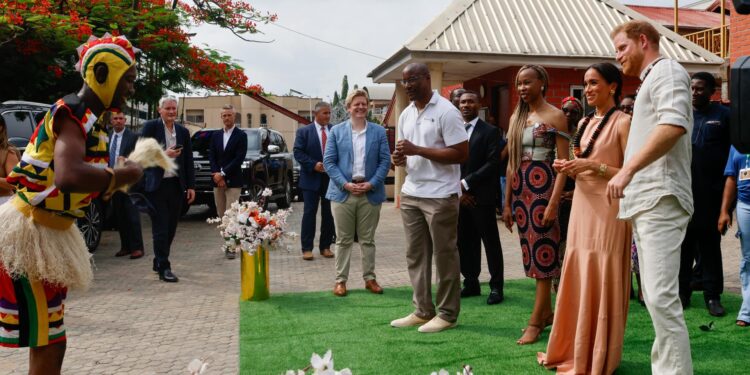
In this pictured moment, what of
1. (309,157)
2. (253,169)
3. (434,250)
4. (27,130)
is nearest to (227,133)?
(309,157)

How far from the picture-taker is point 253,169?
1377 centimetres

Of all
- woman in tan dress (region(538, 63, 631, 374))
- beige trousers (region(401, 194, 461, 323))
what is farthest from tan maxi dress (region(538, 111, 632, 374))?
beige trousers (region(401, 194, 461, 323))

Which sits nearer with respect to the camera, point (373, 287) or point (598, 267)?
point (598, 267)

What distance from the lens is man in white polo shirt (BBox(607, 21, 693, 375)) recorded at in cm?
331

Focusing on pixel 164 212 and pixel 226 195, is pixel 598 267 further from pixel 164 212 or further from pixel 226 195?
pixel 226 195

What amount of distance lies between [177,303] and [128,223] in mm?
3221

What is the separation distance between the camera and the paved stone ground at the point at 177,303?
15.9 ft

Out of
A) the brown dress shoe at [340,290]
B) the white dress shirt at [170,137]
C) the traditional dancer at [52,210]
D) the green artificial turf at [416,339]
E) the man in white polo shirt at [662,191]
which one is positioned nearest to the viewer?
the traditional dancer at [52,210]

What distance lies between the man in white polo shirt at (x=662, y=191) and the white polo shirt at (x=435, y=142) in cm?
183

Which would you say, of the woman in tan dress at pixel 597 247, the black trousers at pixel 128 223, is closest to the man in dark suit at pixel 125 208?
the black trousers at pixel 128 223

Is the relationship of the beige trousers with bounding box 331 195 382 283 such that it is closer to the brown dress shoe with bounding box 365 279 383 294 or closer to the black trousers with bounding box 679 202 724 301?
the brown dress shoe with bounding box 365 279 383 294

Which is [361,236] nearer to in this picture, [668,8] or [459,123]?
[459,123]

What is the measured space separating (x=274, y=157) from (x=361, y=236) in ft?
31.0

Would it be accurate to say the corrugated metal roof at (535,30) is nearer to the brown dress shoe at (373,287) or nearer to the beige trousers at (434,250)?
the brown dress shoe at (373,287)
